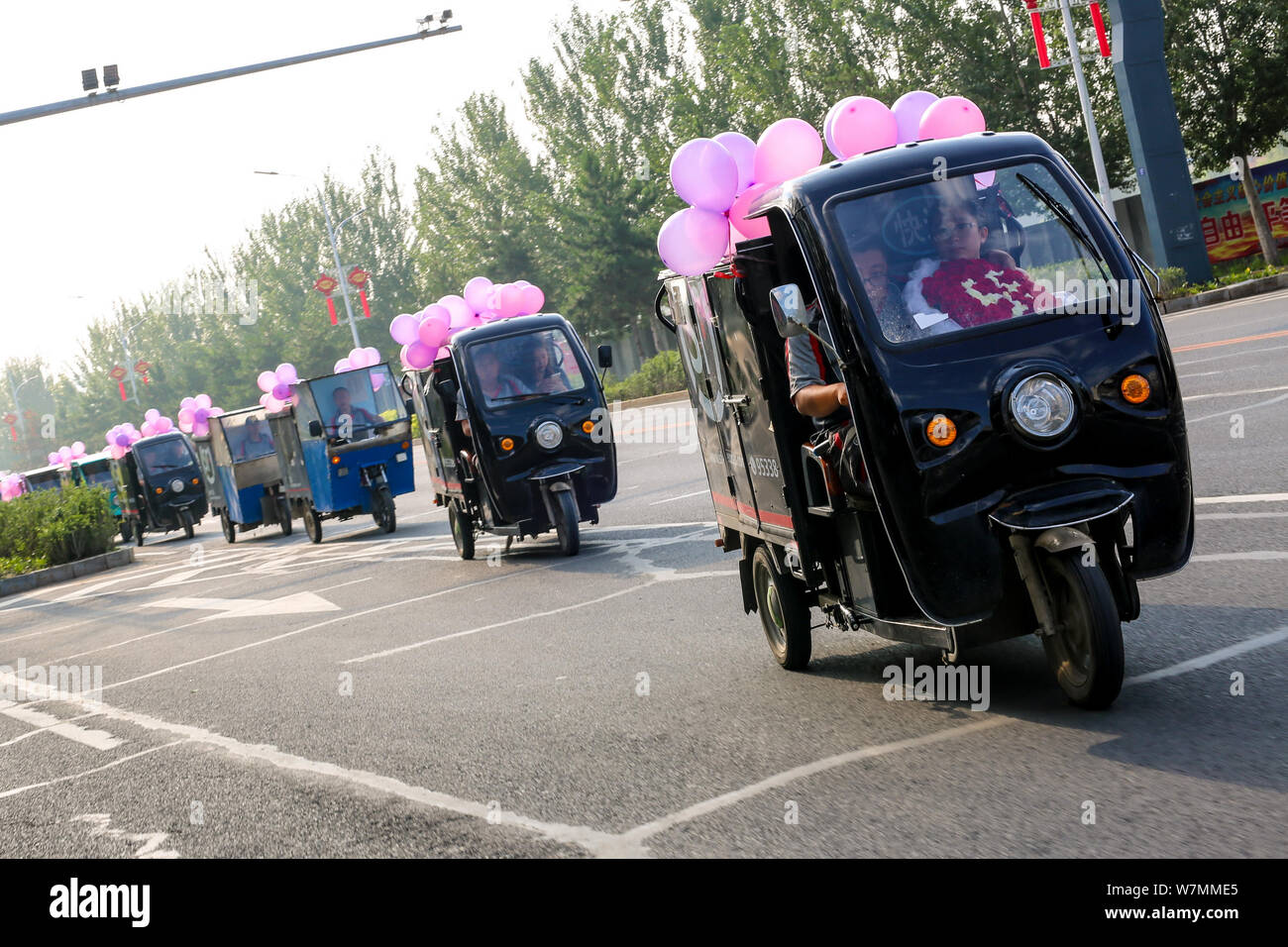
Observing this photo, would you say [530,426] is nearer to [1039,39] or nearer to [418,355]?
[418,355]

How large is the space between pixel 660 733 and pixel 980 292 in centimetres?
239

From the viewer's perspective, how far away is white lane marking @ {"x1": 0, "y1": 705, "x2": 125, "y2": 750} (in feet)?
28.2

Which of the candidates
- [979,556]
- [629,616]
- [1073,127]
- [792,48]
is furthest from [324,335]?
[979,556]

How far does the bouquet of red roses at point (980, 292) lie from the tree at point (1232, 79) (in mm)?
28192

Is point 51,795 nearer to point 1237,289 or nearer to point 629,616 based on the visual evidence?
point 629,616

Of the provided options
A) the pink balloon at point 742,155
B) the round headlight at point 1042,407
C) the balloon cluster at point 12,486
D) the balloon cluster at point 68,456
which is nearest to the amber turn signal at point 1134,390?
the round headlight at point 1042,407

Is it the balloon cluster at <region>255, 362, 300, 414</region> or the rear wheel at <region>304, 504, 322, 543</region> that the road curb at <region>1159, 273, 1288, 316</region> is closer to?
the rear wheel at <region>304, 504, 322, 543</region>

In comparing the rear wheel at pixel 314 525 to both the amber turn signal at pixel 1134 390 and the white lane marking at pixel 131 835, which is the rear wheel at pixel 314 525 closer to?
the white lane marking at pixel 131 835

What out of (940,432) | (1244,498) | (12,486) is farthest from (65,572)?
(940,432)

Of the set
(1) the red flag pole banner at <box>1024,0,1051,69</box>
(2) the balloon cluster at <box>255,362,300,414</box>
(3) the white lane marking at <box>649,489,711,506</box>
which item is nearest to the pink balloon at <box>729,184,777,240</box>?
(3) the white lane marking at <box>649,489,711,506</box>

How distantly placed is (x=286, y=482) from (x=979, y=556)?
19.0 m

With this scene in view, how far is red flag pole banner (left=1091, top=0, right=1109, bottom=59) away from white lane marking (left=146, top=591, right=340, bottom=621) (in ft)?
76.0

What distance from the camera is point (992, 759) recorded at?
16.1 ft

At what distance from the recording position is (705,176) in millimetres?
6926
